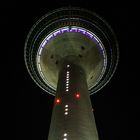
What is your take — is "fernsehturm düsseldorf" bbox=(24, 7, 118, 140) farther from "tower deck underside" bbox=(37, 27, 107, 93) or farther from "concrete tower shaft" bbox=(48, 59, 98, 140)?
"concrete tower shaft" bbox=(48, 59, 98, 140)

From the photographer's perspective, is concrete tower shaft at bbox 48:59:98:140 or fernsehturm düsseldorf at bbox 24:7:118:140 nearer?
concrete tower shaft at bbox 48:59:98:140

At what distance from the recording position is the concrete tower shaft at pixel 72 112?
23.4 m

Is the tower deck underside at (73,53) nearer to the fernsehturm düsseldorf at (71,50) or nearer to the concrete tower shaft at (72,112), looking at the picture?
the fernsehturm düsseldorf at (71,50)

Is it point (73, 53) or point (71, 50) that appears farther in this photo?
point (71, 50)

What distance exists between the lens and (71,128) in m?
23.5

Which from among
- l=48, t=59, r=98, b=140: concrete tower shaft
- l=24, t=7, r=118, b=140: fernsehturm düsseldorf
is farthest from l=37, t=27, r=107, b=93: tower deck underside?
l=48, t=59, r=98, b=140: concrete tower shaft

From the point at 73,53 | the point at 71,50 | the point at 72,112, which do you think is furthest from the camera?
the point at 71,50

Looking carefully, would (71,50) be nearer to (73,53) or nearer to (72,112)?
(73,53)

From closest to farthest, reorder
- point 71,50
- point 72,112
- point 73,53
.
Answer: point 72,112 < point 73,53 < point 71,50

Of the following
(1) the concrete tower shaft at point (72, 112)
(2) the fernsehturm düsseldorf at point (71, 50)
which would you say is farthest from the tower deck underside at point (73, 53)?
(1) the concrete tower shaft at point (72, 112)

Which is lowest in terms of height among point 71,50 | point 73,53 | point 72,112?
point 72,112

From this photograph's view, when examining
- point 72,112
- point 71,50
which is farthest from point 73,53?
point 72,112

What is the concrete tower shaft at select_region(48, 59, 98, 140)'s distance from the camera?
23.4m

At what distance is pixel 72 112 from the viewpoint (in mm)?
25328
